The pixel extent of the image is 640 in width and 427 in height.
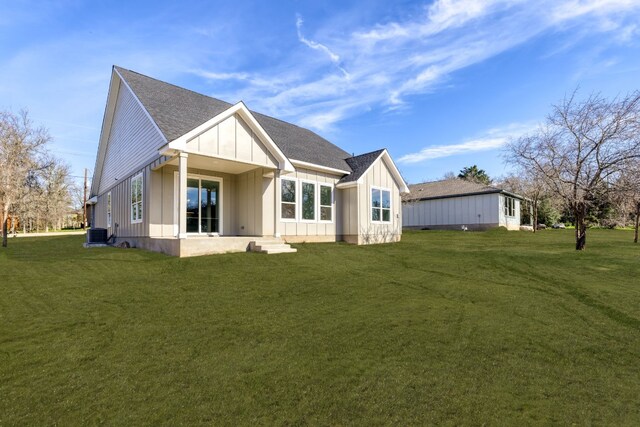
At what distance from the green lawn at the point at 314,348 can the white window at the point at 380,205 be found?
8.54 m

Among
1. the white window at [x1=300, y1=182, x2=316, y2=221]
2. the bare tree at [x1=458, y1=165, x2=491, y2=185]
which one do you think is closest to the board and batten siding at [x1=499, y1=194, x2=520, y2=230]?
the white window at [x1=300, y1=182, x2=316, y2=221]

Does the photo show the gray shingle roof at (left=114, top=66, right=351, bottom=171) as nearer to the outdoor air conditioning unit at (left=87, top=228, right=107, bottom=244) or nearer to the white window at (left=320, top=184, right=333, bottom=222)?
the white window at (left=320, top=184, right=333, bottom=222)

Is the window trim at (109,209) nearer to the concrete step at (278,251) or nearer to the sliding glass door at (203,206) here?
the sliding glass door at (203,206)

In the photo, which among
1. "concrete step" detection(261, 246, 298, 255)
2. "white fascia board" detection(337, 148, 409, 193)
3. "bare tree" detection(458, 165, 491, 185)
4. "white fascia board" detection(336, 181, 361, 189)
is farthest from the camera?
"bare tree" detection(458, 165, 491, 185)

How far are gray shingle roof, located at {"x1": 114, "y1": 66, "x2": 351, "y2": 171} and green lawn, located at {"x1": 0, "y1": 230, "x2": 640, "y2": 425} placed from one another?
5.36 meters

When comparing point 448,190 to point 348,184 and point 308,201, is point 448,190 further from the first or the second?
point 308,201

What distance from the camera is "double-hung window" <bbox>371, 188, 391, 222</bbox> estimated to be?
15.8 m

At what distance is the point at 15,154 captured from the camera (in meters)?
15.3

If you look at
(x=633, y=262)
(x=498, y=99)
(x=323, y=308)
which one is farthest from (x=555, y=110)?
(x=323, y=308)

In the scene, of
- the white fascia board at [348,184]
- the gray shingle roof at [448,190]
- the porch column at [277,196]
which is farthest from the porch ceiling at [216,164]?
the gray shingle roof at [448,190]

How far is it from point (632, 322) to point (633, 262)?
6.62 m

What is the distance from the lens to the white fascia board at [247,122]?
9367 millimetres

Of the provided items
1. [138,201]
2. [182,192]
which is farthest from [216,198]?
[182,192]

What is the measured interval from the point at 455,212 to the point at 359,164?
16.9 metres
